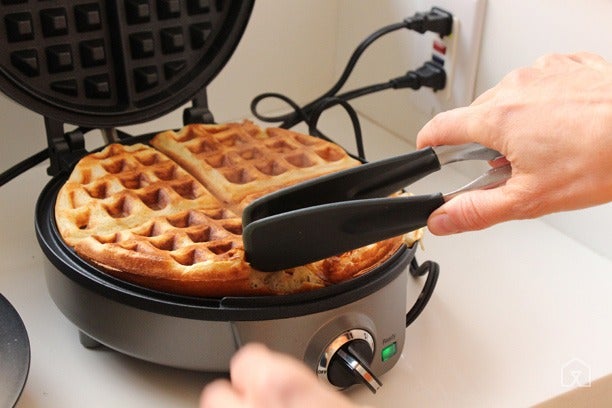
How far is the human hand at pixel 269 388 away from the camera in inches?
19.9

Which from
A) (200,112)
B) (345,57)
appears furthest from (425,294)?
(345,57)

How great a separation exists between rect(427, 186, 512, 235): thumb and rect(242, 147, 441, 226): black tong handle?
53 mm

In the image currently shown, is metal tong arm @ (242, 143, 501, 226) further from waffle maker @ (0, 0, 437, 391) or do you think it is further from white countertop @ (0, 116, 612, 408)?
white countertop @ (0, 116, 612, 408)

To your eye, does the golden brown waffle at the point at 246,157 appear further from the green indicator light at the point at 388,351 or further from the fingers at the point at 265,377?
the fingers at the point at 265,377

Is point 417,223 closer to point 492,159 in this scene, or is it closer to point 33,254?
point 492,159

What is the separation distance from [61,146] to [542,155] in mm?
554

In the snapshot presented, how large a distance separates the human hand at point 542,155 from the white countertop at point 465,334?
7.9 inches

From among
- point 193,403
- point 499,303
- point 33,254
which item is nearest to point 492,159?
point 499,303

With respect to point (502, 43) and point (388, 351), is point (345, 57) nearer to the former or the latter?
point (502, 43)

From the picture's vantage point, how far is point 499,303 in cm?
98

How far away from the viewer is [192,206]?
0.92 meters

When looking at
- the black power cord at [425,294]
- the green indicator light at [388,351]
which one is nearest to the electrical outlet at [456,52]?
the black power cord at [425,294]

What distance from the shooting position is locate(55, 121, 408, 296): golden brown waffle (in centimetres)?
78

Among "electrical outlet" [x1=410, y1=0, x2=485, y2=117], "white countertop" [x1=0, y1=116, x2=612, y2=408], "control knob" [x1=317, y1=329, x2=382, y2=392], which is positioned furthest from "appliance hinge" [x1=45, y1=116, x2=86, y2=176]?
"electrical outlet" [x1=410, y1=0, x2=485, y2=117]
